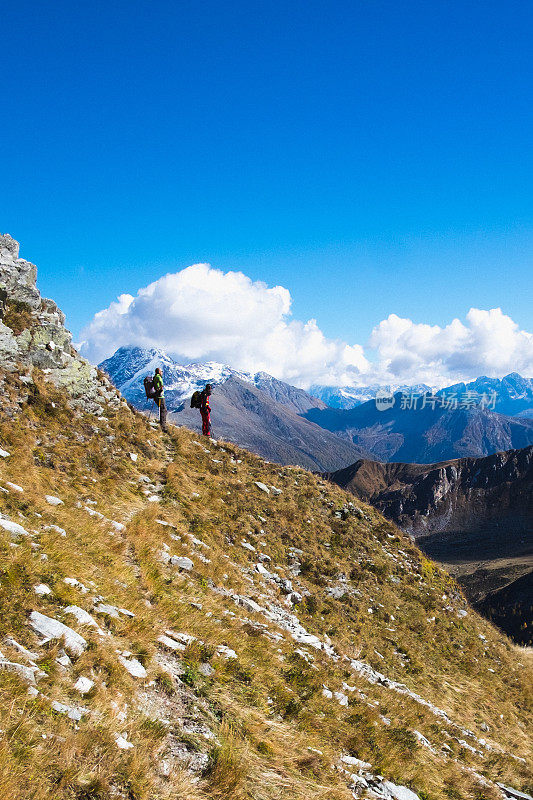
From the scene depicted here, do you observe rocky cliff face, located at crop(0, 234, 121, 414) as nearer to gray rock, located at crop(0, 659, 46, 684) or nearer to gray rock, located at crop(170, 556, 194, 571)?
gray rock, located at crop(170, 556, 194, 571)

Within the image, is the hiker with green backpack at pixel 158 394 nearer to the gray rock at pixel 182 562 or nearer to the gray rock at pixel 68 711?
the gray rock at pixel 182 562

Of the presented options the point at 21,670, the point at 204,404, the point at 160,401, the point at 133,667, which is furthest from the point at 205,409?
the point at 21,670

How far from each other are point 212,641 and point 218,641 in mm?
221

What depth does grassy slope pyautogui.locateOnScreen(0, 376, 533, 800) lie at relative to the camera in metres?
5.25

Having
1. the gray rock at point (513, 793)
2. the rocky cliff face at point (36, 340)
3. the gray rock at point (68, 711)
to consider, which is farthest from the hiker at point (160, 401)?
the gray rock at point (513, 793)

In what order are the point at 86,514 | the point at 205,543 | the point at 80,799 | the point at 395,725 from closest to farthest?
the point at 80,799 < the point at 395,725 < the point at 86,514 < the point at 205,543

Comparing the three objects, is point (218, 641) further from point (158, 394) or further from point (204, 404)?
point (204, 404)

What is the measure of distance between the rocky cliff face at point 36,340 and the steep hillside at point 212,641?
0.54 metres

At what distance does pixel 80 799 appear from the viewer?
4266 mm

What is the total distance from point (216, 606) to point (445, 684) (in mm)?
10824

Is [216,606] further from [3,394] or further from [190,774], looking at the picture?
[3,394]

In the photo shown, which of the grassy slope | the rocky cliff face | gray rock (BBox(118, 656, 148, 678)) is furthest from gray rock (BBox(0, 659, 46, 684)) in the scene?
the rocky cliff face

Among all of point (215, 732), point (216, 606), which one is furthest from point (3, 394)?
point (215, 732)

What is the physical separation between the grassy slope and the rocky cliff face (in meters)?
1.42
